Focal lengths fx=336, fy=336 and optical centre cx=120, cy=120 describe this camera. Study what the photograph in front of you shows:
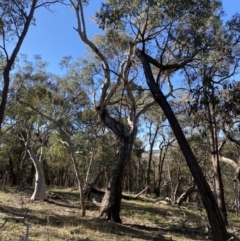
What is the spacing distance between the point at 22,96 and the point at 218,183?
386 inches

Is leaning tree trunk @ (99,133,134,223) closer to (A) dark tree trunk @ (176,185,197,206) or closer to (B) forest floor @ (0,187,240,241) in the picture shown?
(B) forest floor @ (0,187,240,241)

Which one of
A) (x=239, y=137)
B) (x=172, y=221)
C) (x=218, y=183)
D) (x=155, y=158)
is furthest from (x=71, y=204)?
(x=155, y=158)

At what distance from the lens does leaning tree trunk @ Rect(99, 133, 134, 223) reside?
38.2 ft

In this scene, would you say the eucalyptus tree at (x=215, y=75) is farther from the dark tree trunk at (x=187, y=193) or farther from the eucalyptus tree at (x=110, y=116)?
the dark tree trunk at (x=187, y=193)

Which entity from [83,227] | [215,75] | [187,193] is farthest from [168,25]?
[187,193]

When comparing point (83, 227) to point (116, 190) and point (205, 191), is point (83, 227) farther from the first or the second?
point (205, 191)

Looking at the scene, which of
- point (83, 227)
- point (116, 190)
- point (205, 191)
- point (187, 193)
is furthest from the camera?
point (187, 193)

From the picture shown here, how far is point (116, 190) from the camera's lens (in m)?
11.8

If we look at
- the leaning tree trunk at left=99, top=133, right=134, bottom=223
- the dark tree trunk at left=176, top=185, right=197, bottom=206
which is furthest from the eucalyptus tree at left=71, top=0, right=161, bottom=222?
the dark tree trunk at left=176, top=185, right=197, bottom=206

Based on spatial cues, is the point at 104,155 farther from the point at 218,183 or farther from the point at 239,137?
the point at 239,137

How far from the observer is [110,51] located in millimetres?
14438

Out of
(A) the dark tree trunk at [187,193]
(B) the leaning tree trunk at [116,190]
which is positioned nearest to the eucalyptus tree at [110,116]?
(B) the leaning tree trunk at [116,190]

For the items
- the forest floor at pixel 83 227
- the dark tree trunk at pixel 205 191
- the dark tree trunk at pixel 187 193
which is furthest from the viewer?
the dark tree trunk at pixel 187 193

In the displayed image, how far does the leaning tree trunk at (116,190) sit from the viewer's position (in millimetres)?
11648
